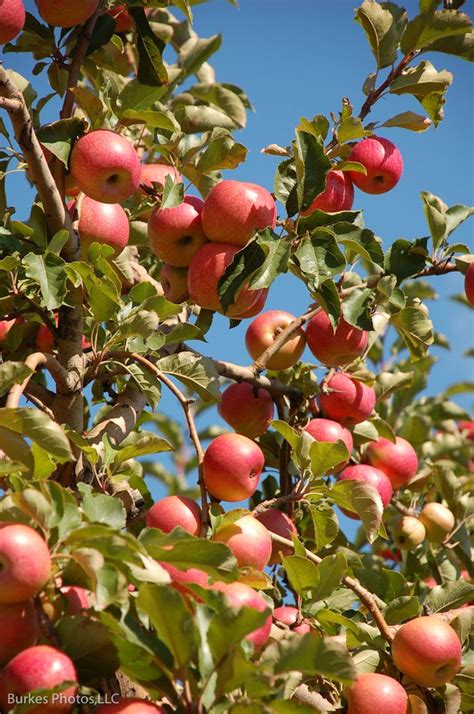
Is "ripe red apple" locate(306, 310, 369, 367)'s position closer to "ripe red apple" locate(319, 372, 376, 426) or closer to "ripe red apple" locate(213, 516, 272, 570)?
"ripe red apple" locate(319, 372, 376, 426)

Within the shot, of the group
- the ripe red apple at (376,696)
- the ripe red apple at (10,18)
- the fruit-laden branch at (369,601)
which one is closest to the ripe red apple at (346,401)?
the fruit-laden branch at (369,601)

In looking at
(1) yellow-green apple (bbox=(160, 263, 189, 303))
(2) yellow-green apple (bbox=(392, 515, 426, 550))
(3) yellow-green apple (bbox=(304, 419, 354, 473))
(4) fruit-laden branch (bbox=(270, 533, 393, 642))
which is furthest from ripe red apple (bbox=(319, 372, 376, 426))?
(4) fruit-laden branch (bbox=(270, 533, 393, 642))

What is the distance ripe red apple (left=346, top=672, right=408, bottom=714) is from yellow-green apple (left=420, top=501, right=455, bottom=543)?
3.48 ft

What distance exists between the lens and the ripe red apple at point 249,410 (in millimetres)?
2533

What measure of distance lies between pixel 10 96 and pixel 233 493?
921mm

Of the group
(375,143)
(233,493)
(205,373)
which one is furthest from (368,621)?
(375,143)

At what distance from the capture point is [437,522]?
2820 mm

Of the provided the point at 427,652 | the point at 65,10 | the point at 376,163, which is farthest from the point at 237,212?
the point at 427,652

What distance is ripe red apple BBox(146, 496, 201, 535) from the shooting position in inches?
68.1

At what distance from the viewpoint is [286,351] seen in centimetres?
253

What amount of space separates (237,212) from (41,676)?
3.55ft

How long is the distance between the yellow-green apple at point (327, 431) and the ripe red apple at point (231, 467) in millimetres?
558

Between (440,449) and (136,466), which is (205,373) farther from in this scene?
(440,449)

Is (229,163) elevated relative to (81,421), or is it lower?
elevated
